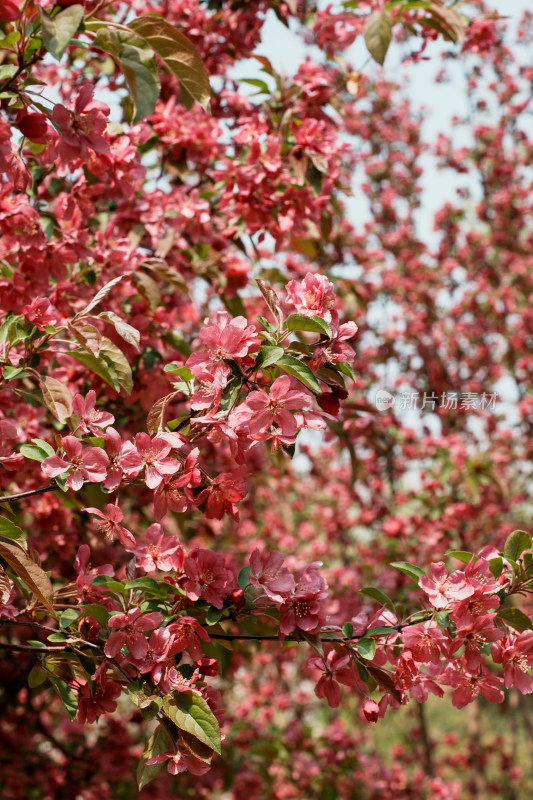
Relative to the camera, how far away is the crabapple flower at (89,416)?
4.61ft

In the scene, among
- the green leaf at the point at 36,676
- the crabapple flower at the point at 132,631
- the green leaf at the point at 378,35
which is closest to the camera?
the crabapple flower at the point at 132,631

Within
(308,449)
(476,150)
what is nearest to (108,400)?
(308,449)

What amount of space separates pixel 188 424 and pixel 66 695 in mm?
571

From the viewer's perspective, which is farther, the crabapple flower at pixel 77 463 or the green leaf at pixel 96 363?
the green leaf at pixel 96 363

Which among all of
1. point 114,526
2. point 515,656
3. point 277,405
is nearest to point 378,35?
point 277,405

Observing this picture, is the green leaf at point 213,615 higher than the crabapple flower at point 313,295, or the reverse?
the crabapple flower at point 313,295

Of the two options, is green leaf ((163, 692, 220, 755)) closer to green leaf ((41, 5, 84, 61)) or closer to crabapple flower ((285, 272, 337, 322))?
crabapple flower ((285, 272, 337, 322))

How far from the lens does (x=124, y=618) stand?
1311 millimetres

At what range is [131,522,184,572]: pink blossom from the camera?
1386 millimetres

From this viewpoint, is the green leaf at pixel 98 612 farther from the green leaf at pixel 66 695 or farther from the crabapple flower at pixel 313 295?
the crabapple flower at pixel 313 295

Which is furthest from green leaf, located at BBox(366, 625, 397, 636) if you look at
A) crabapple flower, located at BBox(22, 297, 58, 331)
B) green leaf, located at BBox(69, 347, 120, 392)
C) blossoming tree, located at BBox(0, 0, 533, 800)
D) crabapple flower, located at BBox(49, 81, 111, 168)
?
crabapple flower, located at BBox(49, 81, 111, 168)

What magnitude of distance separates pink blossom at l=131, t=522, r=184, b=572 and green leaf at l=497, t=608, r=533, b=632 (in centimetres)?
61

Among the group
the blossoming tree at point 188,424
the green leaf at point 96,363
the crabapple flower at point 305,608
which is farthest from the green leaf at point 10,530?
the crabapple flower at point 305,608

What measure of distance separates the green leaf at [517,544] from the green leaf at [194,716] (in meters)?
0.63
